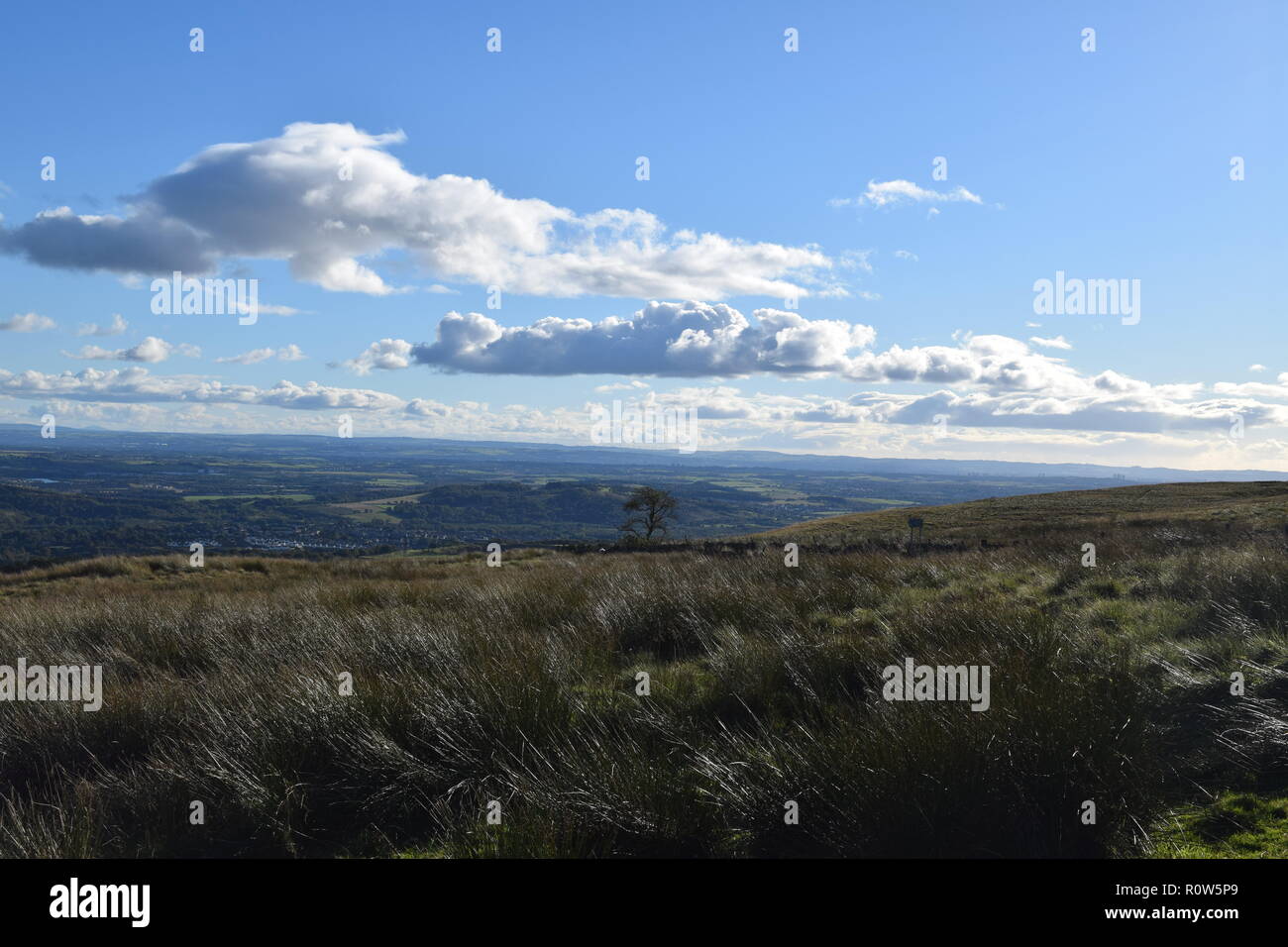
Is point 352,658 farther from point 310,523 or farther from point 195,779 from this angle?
point 310,523

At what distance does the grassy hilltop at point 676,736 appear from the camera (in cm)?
353

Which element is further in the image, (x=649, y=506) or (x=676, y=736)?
(x=649, y=506)

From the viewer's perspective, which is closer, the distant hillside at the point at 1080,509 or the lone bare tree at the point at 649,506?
the distant hillside at the point at 1080,509

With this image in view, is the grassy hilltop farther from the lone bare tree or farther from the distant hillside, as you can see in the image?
the lone bare tree

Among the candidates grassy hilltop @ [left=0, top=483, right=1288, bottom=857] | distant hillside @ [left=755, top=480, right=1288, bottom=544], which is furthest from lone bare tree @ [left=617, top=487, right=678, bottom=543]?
grassy hilltop @ [left=0, top=483, right=1288, bottom=857]

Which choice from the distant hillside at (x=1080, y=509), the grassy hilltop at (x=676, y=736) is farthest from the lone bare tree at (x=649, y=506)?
the grassy hilltop at (x=676, y=736)

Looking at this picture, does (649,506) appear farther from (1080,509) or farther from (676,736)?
(676,736)

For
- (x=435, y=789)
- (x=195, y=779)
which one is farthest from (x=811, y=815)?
(x=195, y=779)

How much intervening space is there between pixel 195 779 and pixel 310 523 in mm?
116582

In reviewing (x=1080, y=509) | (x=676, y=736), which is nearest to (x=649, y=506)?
(x=1080, y=509)

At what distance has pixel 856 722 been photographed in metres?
4.40

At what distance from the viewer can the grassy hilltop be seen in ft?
11.6

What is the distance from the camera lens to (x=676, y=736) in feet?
15.1

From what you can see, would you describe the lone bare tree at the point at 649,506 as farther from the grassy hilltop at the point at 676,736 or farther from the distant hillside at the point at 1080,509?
the grassy hilltop at the point at 676,736
